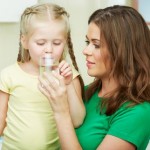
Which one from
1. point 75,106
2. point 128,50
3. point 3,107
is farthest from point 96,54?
point 3,107

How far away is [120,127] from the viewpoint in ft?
3.61

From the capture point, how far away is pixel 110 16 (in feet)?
3.86

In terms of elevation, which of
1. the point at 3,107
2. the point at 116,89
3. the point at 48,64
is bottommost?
the point at 3,107

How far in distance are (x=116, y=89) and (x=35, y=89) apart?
0.30m

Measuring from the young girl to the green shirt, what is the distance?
61mm

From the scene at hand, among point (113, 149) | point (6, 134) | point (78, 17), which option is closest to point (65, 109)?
point (113, 149)

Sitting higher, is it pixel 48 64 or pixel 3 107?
pixel 48 64

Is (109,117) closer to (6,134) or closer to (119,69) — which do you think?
(119,69)

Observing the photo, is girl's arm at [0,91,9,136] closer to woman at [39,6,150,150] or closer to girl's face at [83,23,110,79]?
woman at [39,6,150,150]

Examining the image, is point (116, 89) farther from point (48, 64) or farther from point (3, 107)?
point (3, 107)

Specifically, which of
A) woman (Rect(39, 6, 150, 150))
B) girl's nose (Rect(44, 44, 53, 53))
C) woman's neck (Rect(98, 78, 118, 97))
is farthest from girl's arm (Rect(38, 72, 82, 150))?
woman's neck (Rect(98, 78, 118, 97))

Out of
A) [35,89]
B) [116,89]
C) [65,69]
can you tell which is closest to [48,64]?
[65,69]

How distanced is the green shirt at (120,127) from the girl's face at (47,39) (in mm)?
266

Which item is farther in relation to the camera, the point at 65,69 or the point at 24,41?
the point at 24,41
